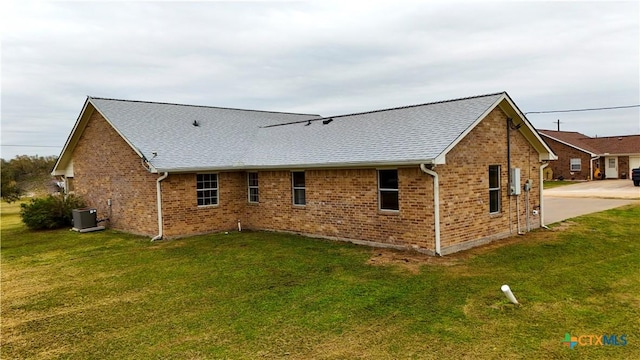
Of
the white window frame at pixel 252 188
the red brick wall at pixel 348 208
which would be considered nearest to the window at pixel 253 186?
the white window frame at pixel 252 188

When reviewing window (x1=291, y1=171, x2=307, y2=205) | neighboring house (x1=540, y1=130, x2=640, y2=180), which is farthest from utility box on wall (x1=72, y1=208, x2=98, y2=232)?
neighboring house (x1=540, y1=130, x2=640, y2=180)

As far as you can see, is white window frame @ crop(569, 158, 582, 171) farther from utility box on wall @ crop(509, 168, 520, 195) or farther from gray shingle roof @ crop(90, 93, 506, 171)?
gray shingle roof @ crop(90, 93, 506, 171)

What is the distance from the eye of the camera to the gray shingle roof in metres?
11.9

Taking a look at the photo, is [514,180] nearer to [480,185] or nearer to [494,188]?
[494,188]

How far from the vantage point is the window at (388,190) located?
11.7 metres

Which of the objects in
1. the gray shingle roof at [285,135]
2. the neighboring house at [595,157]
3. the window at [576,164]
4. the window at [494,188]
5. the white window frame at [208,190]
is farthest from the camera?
the window at [576,164]

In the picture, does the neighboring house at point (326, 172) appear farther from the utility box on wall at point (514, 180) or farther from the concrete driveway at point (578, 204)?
the concrete driveway at point (578, 204)

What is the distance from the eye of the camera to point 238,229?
16250mm

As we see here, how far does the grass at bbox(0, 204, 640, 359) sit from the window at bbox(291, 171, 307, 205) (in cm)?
210

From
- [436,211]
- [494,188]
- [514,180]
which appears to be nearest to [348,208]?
[436,211]

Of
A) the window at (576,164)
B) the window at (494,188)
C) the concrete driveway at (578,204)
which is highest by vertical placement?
the window at (576,164)

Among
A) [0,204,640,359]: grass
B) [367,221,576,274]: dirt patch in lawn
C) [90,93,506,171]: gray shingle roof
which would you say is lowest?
[0,204,640,359]: grass

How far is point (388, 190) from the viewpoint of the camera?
466 inches

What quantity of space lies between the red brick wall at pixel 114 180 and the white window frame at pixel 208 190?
151 centimetres
